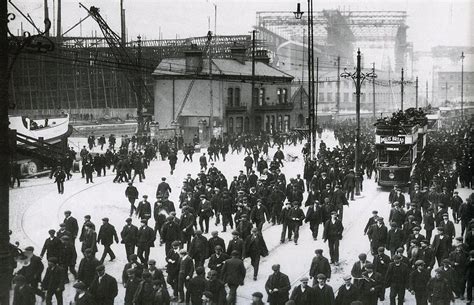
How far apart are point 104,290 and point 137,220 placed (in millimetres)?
9713

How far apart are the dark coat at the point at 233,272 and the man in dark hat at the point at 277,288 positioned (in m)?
1.05

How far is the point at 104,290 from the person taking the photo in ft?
31.9

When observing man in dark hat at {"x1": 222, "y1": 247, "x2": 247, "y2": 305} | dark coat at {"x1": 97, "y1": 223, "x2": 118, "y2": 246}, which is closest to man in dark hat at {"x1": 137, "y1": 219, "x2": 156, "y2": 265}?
dark coat at {"x1": 97, "y1": 223, "x2": 118, "y2": 246}

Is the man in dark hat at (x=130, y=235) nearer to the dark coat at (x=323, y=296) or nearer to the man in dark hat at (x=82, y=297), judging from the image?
the man in dark hat at (x=82, y=297)

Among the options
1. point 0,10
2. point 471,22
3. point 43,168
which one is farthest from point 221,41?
point 0,10

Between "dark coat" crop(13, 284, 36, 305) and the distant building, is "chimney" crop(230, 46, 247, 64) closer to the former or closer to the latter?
the distant building

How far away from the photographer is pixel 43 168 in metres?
30.5

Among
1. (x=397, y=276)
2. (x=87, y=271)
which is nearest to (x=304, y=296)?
(x=397, y=276)

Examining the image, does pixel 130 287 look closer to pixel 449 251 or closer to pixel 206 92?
pixel 449 251

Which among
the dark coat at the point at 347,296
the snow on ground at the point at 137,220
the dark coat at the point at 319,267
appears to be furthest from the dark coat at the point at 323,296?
the snow on ground at the point at 137,220

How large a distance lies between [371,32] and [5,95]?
12494 cm

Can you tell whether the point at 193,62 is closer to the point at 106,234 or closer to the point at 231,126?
the point at 231,126

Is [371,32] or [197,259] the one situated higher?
[371,32]

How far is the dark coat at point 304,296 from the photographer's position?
370 inches
